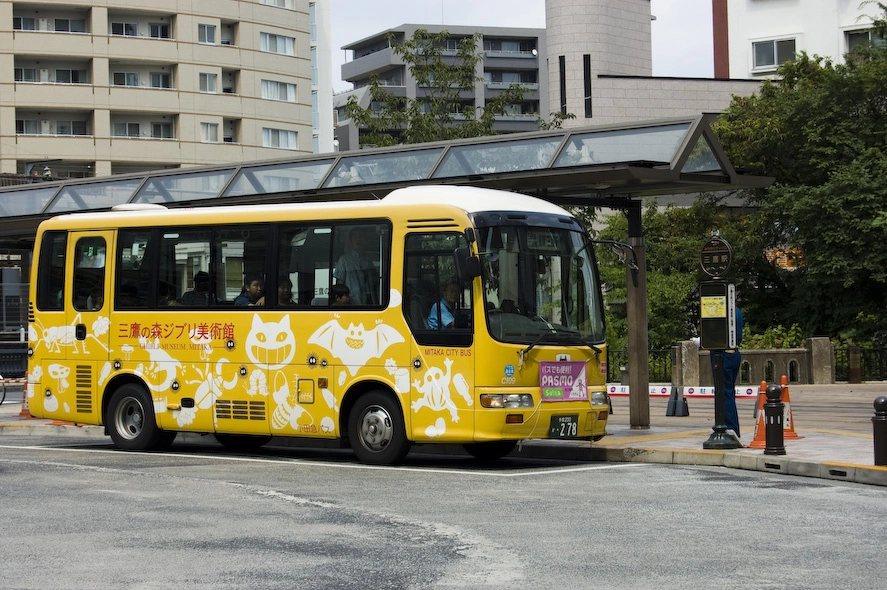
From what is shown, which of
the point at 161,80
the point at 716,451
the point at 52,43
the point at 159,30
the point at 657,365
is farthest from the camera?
the point at 161,80

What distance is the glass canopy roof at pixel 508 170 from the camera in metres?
17.9

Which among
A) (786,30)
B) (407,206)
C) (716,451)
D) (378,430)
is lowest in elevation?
(716,451)

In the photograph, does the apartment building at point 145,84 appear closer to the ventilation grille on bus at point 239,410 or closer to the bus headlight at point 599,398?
the ventilation grille on bus at point 239,410

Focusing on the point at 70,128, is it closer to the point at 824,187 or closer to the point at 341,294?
the point at 824,187

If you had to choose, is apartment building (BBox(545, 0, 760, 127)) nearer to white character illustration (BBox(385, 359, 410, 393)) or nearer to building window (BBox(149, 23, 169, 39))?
building window (BBox(149, 23, 169, 39))

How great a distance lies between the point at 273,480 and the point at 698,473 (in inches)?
184

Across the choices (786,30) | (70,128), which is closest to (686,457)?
(786,30)

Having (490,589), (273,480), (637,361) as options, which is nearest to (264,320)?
(273,480)

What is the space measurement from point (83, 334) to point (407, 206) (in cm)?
575

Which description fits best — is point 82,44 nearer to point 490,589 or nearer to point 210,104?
point 210,104

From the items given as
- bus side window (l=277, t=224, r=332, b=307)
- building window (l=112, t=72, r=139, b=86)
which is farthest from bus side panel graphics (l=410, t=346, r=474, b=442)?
building window (l=112, t=72, r=139, b=86)

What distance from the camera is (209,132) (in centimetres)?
8056

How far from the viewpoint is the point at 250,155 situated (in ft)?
269

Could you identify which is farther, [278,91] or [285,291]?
[278,91]
